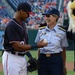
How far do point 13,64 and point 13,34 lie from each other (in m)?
0.52

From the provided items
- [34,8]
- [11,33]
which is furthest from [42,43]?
[34,8]

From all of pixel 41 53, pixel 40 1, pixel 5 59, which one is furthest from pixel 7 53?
pixel 40 1

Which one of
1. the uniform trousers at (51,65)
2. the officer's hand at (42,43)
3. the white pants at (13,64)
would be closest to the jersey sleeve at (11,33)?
the white pants at (13,64)

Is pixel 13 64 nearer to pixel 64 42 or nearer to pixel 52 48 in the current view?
pixel 52 48

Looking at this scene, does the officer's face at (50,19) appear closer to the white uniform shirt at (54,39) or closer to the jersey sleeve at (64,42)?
the white uniform shirt at (54,39)

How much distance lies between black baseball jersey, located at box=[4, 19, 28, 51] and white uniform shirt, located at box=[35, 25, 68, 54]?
0.42 meters

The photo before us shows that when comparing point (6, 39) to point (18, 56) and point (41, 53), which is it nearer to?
point (18, 56)

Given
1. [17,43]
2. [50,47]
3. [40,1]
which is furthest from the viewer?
[40,1]

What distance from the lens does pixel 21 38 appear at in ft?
18.0

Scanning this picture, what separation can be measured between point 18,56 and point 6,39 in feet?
1.18

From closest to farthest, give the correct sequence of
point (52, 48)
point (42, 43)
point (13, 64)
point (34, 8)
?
point (42, 43), point (13, 64), point (52, 48), point (34, 8)

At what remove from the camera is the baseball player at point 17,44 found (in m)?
5.34

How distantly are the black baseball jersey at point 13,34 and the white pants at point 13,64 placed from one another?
15cm

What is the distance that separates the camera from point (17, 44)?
5332 millimetres
